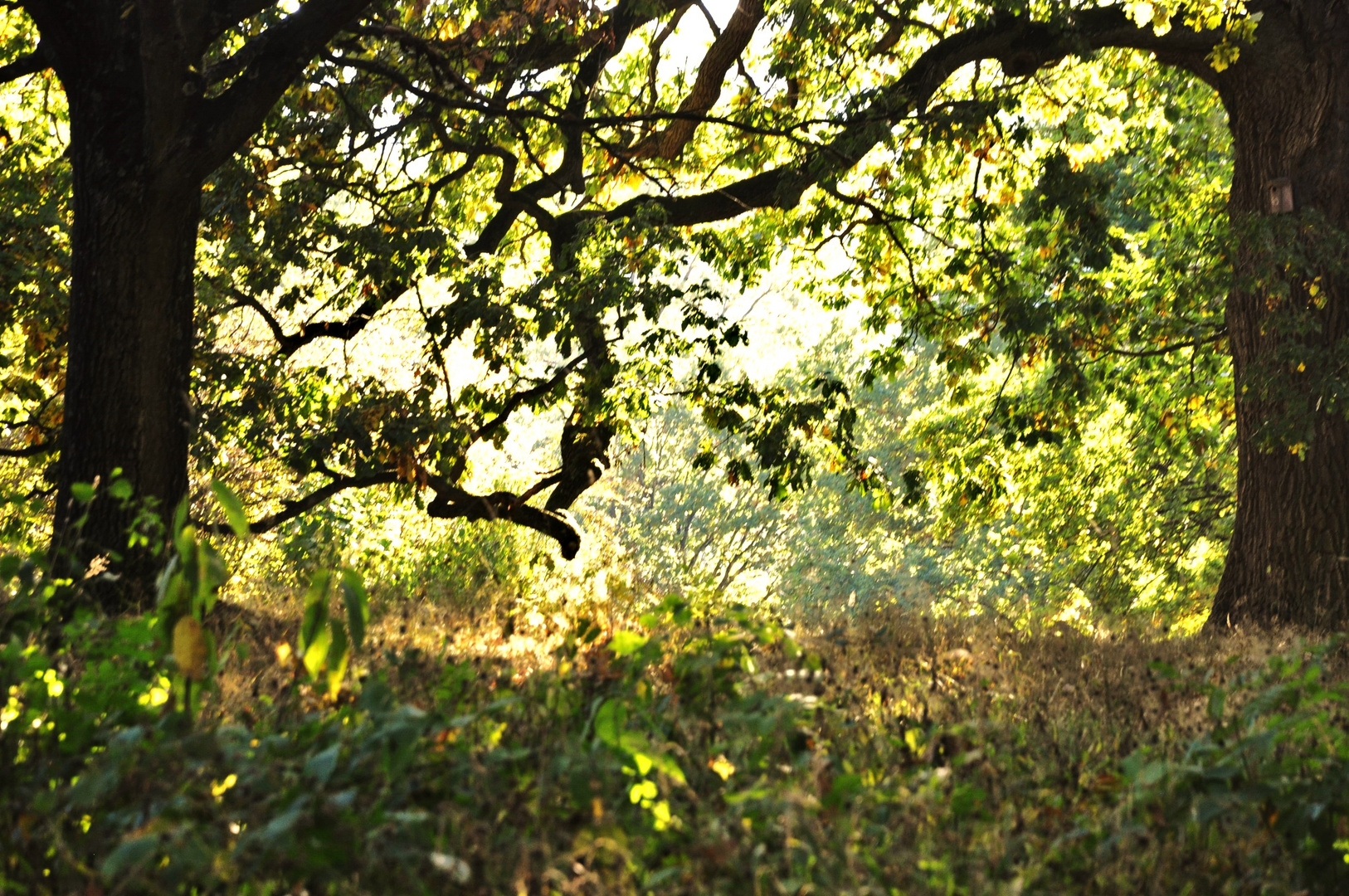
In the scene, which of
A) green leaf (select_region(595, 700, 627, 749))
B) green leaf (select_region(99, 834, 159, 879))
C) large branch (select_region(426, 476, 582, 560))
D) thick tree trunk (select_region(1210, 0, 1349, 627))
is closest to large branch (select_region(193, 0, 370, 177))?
large branch (select_region(426, 476, 582, 560))

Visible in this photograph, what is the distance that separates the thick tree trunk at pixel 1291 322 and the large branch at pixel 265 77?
22.2ft

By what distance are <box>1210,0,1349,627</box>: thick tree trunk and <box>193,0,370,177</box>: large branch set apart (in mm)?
6771

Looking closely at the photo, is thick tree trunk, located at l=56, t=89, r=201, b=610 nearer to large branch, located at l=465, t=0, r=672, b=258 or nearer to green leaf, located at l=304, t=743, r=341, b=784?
large branch, located at l=465, t=0, r=672, b=258

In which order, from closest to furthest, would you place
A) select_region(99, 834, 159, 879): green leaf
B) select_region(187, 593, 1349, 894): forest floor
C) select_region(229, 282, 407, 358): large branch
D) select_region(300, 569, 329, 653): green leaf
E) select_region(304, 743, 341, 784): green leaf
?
select_region(99, 834, 159, 879): green leaf < select_region(304, 743, 341, 784): green leaf < select_region(187, 593, 1349, 894): forest floor < select_region(300, 569, 329, 653): green leaf < select_region(229, 282, 407, 358): large branch

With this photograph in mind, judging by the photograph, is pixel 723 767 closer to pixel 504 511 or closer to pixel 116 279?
pixel 116 279

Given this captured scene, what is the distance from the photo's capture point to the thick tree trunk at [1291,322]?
8523 mm

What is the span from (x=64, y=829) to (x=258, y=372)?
7.76 meters

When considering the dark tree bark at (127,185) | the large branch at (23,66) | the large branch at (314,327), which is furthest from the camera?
the large branch at (314,327)

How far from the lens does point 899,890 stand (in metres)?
2.38

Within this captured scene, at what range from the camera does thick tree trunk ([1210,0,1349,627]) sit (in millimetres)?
8523

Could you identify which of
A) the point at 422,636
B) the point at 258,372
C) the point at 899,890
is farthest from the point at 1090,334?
the point at 899,890

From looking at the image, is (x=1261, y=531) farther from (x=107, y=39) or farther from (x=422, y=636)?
(x=107, y=39)

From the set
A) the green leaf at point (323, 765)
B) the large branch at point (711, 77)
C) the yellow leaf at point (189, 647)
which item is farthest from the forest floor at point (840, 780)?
the large branch at point (711, 77)

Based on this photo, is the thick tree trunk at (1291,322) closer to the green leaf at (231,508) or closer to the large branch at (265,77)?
the large branch at (265,77)
